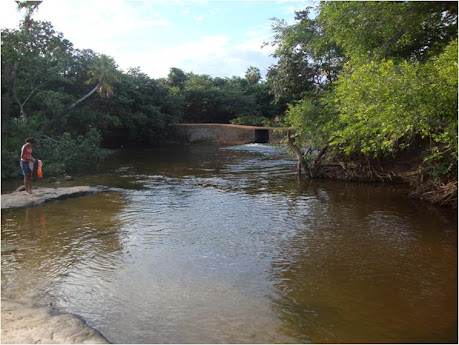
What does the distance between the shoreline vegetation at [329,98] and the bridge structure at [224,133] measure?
256 cm

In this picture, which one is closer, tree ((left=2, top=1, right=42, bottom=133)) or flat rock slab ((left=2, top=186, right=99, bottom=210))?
flat rock slab ((left=2, top=186, right=99, bottom=210))

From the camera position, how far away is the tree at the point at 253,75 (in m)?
57.3

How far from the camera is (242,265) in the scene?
749 centimetres

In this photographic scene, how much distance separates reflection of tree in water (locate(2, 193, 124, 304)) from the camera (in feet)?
22.5

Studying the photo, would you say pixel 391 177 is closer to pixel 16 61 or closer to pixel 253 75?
pixel 16 61

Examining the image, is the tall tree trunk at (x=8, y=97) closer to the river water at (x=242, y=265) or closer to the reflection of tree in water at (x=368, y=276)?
the river water at (x=242, y=265)

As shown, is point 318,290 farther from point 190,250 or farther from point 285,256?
point 190,250

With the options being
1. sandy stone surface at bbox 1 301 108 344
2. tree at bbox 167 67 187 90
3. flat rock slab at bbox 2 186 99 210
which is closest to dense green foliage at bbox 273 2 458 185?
sandy stone surface at bbox 1 301 108 344

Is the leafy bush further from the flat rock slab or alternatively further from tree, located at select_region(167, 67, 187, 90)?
tree, located at select_region(167, 67, 187, 90)

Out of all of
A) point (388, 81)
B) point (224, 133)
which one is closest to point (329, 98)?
point (388, 81)

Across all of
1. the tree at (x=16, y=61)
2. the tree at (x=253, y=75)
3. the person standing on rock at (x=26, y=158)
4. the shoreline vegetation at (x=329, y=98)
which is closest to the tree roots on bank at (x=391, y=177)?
the shoreline vegetation at (x=329, y=98)

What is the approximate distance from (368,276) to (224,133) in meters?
30.2

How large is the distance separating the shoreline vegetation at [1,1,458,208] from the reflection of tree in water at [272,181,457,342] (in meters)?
1.91

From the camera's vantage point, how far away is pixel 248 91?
154ft
